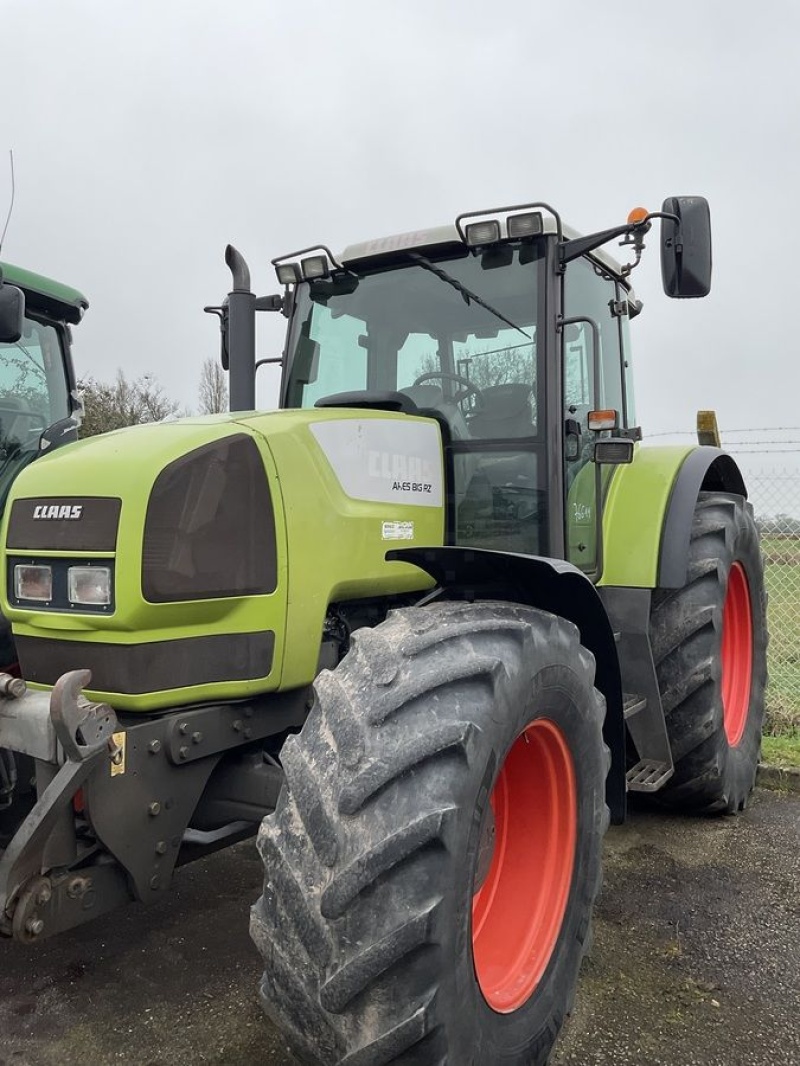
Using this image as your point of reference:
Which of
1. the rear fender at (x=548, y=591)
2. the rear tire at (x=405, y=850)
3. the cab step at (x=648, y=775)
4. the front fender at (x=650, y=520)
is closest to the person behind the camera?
the rear tire at (x=405, y=850)

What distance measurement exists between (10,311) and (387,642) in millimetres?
2451

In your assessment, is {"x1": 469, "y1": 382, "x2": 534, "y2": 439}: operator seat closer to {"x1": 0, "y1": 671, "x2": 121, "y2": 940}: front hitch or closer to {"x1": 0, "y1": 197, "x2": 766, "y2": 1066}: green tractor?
{"x1": 0, "y1": 197, "x2": 766, "y2": 1066}: green tractor

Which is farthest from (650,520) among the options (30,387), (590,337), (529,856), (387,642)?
(30,387)

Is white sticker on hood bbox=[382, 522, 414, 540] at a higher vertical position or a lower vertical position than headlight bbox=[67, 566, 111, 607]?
higher

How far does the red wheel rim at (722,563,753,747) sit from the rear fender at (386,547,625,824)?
1721 mm

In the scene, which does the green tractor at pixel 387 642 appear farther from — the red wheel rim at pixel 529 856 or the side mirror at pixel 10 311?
the side mirror at pixel 10 311

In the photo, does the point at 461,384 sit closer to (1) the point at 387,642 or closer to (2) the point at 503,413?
(2) the point at 503,413

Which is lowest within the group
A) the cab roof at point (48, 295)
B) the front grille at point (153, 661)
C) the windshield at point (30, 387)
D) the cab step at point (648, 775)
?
the cab step at point (648, 775)

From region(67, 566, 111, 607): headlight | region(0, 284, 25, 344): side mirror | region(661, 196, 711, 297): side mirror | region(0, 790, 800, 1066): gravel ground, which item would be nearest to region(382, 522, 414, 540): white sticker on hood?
region(67, 566, 111, 607): headlight

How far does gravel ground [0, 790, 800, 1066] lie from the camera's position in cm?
231

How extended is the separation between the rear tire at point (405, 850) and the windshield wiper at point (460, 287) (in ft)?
3.88

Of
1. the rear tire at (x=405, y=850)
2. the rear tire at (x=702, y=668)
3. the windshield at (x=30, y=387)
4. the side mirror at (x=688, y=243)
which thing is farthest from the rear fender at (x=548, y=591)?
the windshield at (x=30, y=387)

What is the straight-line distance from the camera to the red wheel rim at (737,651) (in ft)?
14.2

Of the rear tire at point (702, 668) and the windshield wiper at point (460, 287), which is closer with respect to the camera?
the windshield wiper at point (460, 287)
